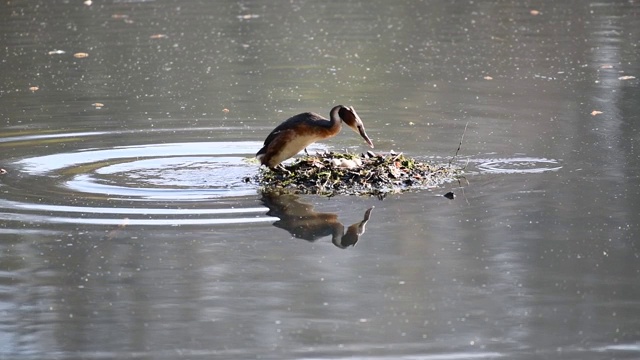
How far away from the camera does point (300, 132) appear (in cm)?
942

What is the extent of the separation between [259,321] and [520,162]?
425 centimetres

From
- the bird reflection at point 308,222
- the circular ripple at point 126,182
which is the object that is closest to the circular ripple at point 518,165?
the bird reflection at point 308,222

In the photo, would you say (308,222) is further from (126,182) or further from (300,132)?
(126,182)

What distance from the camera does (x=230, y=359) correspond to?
591 centimetres

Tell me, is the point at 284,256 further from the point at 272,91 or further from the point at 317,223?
the point at 272,91

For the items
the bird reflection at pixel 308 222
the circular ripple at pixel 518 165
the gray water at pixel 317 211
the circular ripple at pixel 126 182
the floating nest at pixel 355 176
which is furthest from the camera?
the circular ripple at pixel 518 165

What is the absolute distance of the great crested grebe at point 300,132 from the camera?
939 centimetres

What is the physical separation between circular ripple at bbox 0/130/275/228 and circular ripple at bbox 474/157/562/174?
6.45 ft

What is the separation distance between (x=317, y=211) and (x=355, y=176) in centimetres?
88

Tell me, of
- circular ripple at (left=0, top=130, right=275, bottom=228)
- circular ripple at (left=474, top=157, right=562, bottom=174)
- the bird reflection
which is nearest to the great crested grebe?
circular ripple at (left=0, top=130, right=275, bottom=228)

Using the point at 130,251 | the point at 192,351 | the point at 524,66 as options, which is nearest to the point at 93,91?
the point at 524,66

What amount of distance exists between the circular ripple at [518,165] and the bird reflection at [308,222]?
5.18 feet

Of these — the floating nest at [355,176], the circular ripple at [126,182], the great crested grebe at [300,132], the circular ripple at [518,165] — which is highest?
the great crested grebe at [300,132]

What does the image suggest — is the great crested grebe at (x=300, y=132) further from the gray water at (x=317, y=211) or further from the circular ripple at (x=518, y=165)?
the circular ripple at (x=518, y=165)
